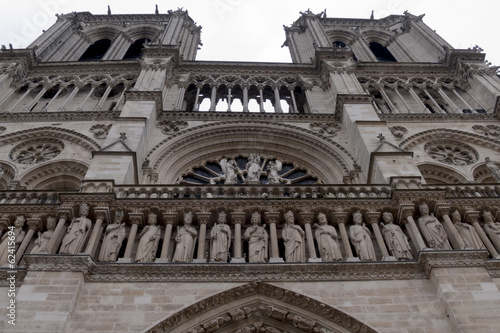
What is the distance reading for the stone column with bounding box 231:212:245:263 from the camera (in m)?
9.54

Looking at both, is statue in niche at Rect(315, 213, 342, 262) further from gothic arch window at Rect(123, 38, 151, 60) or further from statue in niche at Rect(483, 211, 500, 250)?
gothic arch window at Rect(123, 38, 151, 60)

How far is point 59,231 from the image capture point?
1009 centimetres

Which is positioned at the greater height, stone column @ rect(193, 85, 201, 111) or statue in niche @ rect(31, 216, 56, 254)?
stone column @ rect(193, 85, 201, 111)

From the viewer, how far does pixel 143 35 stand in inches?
1171

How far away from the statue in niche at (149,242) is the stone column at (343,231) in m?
3.51

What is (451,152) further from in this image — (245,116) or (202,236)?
(202,236)

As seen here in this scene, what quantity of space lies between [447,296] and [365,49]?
67.5 ft

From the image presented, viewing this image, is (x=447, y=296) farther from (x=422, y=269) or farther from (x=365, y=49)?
(x=365, y=49)

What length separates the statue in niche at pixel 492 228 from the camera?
10242 mm

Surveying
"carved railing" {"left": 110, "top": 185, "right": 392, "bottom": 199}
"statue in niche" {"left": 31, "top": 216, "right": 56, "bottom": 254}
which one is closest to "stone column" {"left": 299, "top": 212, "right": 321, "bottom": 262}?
"carved railing" {"left": 110, "top": 185, "right": 392, "bottom": 199}

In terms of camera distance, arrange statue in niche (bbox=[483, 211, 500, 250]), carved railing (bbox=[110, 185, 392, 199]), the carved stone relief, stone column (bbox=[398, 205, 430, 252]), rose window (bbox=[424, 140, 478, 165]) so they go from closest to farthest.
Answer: stone column (bbox=[398, 205, 430, 252])
statue in niche (bbox=[483, 211, 500, 250])
carved railing (bbox=[110, 185, 392, 199])
rose window (bbox=[424, 140, 478, 165])
the carved stone relief

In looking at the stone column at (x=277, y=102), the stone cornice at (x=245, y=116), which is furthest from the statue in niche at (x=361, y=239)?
the stone column at (x=277, y=102)

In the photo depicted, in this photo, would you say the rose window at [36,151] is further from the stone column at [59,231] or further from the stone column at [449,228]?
the stone column at [449,228]

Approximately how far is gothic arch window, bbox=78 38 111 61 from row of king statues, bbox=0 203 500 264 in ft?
60.7
